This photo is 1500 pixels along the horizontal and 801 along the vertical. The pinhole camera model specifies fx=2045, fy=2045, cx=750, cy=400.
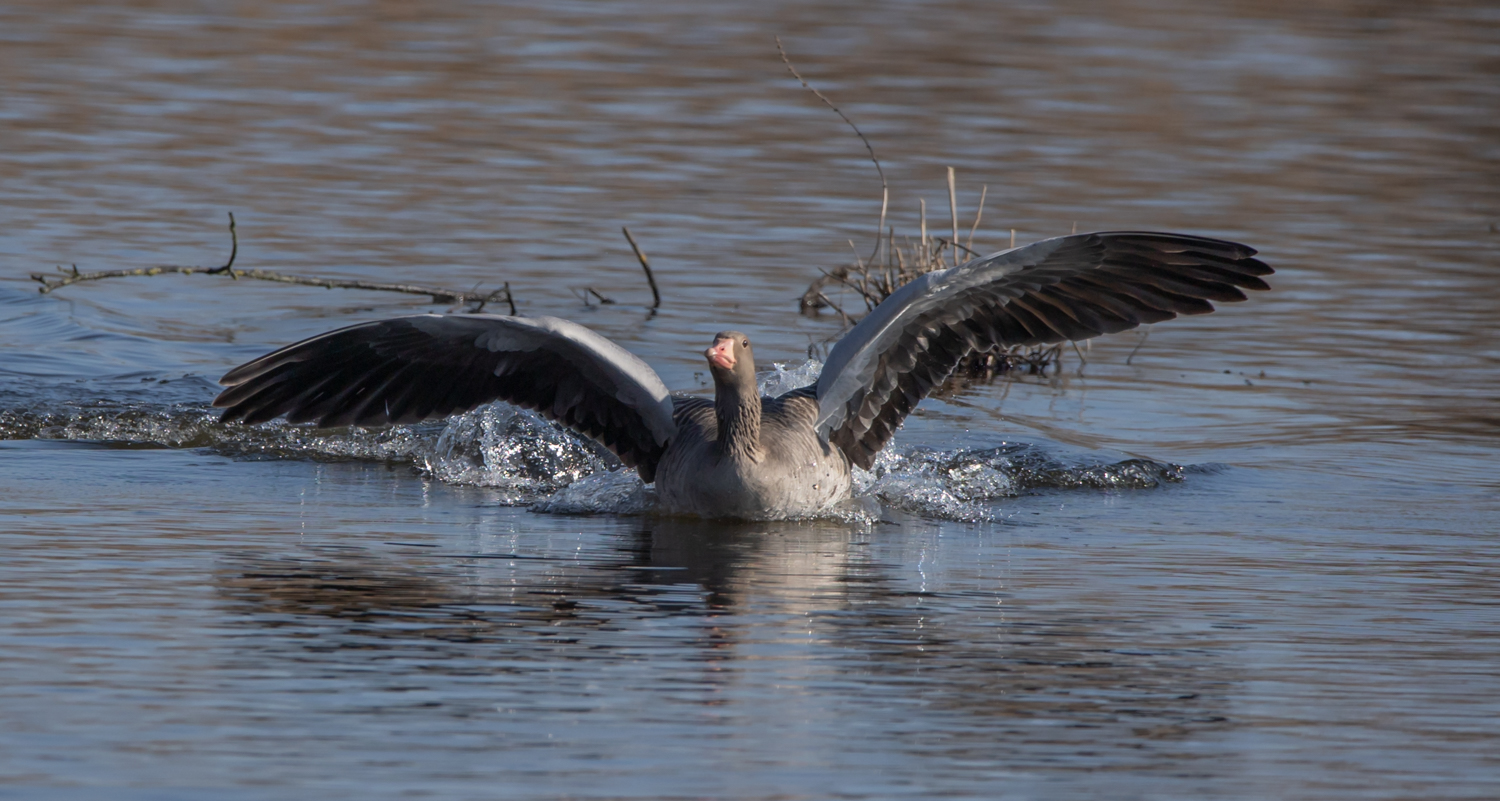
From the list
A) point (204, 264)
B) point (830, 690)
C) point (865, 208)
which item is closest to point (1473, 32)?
point (865, 208)

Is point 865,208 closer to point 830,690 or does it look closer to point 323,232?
point 323,232

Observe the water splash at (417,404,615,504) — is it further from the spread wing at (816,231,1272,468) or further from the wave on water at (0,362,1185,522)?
the spread wing at (816,231,1272,468)

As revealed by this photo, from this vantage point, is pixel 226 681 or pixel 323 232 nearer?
pixel 226 681

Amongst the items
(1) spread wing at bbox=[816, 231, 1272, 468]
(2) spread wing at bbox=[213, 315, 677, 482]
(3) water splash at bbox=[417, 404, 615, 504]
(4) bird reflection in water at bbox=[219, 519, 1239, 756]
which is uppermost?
(1) spread wing at bbox=[816, 231, 1272, 468]

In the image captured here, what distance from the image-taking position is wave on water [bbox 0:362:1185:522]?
9484mm

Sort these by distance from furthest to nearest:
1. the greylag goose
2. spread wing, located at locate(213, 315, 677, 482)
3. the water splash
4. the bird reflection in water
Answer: the water splash
spread wing, located at locate(213, 315, 677, 482)
the greylag goose
the bird reflection in water

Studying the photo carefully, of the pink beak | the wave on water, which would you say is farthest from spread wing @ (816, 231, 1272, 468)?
the pink beak

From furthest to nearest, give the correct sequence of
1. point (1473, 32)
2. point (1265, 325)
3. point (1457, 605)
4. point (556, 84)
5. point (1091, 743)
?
point (1473, 32)
point (556, 84)
point (1265, 325)
point (1457, 605)
point (1091, 743)

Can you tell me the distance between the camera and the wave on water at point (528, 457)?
9.48 meters

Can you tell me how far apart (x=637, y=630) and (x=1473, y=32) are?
27024 millimetres

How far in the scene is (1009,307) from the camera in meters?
9.51

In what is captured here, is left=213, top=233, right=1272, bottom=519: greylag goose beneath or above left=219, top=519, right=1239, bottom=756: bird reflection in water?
above

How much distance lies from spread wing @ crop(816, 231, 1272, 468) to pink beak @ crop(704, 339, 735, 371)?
1.97 ft

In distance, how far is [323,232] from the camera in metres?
15.5
